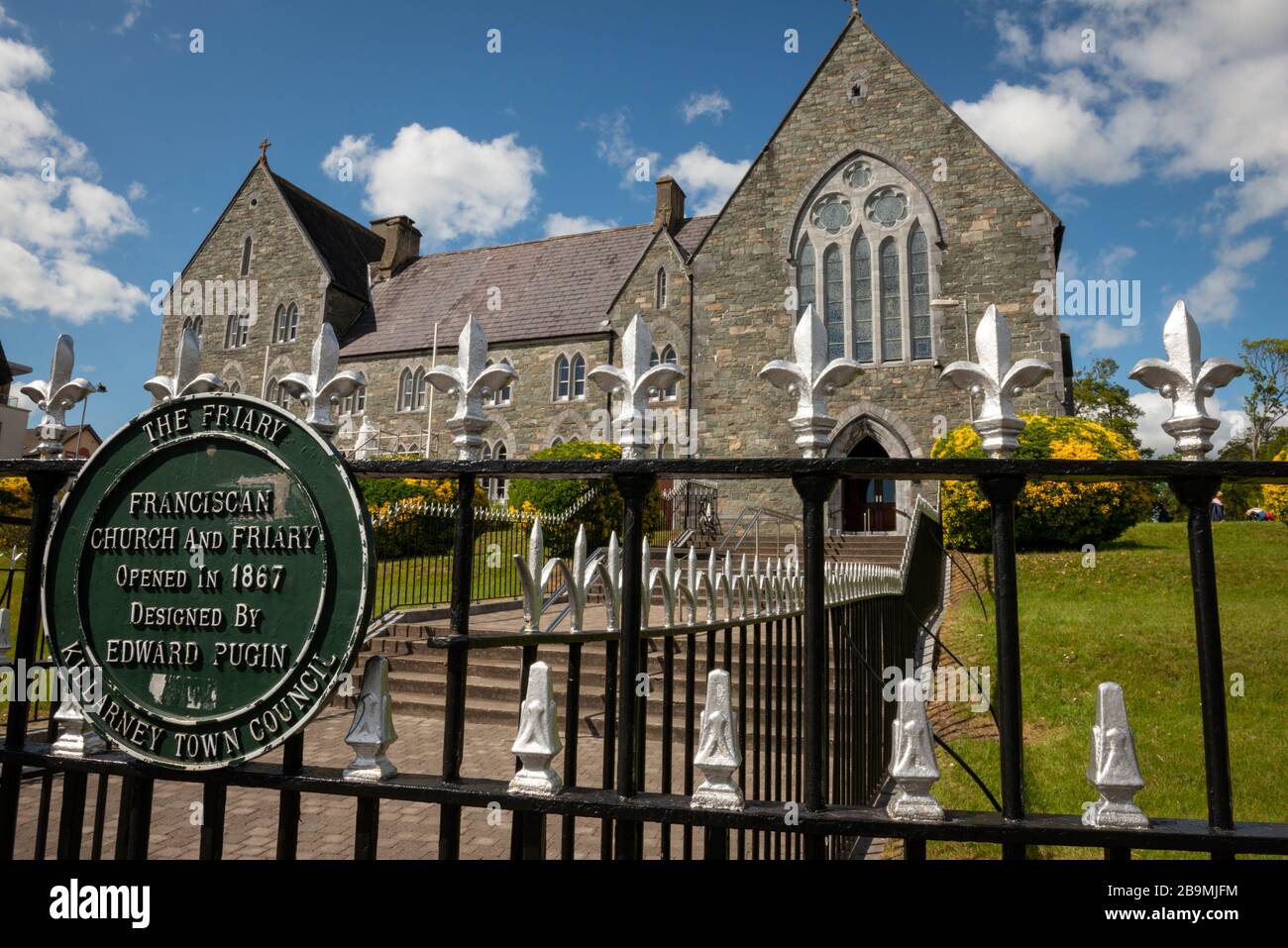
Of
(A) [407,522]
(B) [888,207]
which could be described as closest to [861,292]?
(B) [888,207]

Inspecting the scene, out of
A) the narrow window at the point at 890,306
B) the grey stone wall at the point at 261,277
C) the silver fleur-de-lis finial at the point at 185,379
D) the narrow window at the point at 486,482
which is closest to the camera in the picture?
the silver fleur-de-lis finial at the point at 185,379

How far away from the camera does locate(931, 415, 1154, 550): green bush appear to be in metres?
14.5

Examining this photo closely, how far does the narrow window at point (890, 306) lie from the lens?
21766 mm

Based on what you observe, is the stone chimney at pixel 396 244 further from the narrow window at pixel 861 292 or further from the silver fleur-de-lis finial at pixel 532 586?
the silver fleur-de-lis finial at pixel 532 586

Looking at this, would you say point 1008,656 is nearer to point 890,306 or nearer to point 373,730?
point 373,730

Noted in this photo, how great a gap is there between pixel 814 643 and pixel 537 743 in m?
0.74

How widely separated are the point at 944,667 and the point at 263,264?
33.9 meters

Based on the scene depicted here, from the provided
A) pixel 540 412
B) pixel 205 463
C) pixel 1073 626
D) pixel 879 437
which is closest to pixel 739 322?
pixel 879 437

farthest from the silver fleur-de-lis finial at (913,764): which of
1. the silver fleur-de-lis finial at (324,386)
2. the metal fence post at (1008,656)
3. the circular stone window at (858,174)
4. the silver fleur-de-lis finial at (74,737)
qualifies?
the circular stone window at (858,174)

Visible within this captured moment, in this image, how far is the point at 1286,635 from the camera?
27.0ft

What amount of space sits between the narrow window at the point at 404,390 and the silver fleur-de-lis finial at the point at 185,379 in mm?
29819

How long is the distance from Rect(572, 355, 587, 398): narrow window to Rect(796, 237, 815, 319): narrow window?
8576 millimetres
